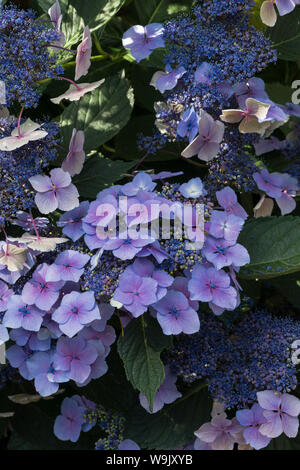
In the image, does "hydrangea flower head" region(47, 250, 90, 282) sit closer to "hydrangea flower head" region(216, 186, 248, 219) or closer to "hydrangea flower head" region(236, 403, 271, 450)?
"hydrangea flower head" region(216, 186, 248, 219)

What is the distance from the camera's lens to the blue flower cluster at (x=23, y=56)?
1.09m

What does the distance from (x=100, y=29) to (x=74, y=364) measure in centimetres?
58

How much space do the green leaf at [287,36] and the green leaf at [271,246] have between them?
0.35 meters

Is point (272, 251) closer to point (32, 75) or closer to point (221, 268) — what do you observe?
point (221, 268)

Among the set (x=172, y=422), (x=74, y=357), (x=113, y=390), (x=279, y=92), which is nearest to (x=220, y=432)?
(x=172, y=422)

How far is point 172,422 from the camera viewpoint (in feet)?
4.36

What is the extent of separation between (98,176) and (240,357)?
0.39m

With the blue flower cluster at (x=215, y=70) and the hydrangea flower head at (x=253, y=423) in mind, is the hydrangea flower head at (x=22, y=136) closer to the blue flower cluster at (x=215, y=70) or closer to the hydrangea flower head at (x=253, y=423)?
the blue flower cluster at (x=215, y=70)

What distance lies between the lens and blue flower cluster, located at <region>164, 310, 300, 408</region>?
1.18 meters

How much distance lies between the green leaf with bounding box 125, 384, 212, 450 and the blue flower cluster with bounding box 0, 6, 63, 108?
0.60 m

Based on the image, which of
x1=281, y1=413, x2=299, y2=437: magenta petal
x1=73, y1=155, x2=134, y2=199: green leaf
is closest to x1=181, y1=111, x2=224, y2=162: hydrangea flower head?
x1=73, y1=155, x2=134, y2=199: green leaf

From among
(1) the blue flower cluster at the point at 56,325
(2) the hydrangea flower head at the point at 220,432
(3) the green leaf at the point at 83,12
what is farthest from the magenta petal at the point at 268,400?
(3) the green leaf at the point at 83,12

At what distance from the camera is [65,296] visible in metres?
1.07

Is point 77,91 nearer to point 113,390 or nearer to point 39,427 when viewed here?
point 113,390
